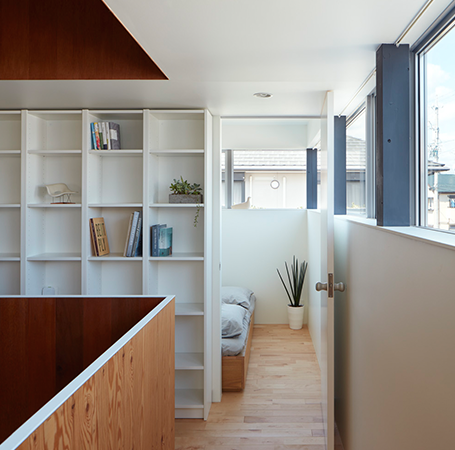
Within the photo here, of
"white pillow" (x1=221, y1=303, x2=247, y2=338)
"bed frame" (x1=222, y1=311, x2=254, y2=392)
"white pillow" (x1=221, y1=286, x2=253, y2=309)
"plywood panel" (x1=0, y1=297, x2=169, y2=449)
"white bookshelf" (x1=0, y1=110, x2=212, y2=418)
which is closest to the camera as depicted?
"plywood panel" (x1=0, y1=297, x2=169, y2=449)

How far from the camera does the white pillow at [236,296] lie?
14.0 ft

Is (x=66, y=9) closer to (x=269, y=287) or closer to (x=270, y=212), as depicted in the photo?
(x=270, y=212)

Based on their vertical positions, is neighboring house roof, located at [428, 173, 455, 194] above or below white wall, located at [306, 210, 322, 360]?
above

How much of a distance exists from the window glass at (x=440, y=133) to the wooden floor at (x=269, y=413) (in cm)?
167

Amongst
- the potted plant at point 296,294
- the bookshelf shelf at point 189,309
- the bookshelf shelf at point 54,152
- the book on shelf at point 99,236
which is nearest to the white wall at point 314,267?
the potted plant at point 296,294

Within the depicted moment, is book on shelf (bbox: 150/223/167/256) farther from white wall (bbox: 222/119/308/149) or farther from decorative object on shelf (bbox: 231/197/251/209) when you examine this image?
white wall (bbox: 222/119/308/149)

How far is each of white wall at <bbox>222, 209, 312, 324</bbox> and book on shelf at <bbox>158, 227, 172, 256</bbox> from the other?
199 cm

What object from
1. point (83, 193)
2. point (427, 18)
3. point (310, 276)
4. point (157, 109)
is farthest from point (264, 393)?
point (427, 18)

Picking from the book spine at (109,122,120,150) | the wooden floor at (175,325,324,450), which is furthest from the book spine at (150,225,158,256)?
the wooden floor at (175,325,324,450)

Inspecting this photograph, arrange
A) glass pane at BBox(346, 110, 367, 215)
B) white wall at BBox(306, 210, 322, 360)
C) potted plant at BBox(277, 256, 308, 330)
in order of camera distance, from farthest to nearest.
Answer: potted plant at BBox(277, 256, 308, 330) < white wall at BBox(306, 210, 322, 360) < glass pane at BBox(346, 110, 367, 215)

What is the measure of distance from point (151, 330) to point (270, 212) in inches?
135

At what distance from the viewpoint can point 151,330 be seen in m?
1.70

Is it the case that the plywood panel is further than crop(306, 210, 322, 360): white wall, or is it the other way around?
crop(306, 210, 322, 360): white wall

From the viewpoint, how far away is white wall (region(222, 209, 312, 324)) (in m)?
4.94
